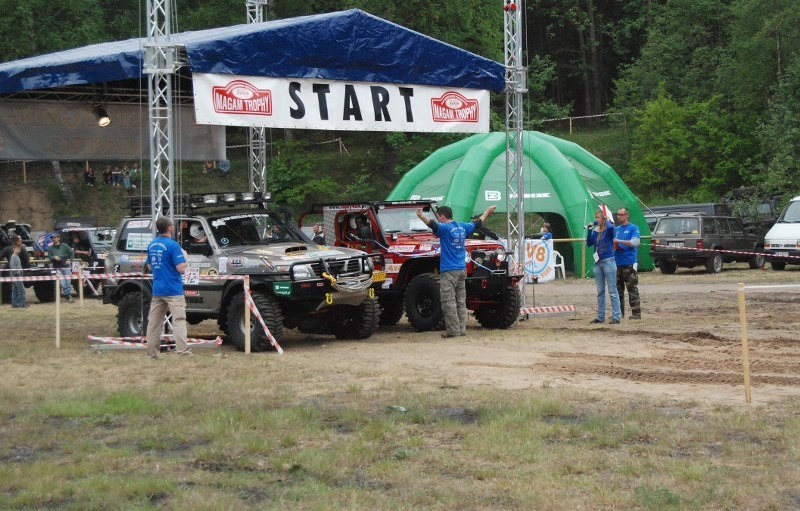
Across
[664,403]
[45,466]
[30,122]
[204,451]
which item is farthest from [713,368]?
[30,122]

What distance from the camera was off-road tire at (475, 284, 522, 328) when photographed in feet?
58.9

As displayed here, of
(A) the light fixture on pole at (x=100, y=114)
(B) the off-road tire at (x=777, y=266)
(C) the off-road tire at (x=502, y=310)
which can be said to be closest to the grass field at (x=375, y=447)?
(C) the off-road tire at (x=502, y=310)

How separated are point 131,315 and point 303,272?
124 inches

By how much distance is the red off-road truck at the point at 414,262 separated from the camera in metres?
17.5

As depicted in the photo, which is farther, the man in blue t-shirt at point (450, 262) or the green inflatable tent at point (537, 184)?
the green inflatable tent at point (537, 184)

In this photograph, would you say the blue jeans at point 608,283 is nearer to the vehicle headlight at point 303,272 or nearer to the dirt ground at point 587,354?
the dirt ground at point 587,354

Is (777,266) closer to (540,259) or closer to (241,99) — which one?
(540,259)

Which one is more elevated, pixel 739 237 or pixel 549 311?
pixel 739 237

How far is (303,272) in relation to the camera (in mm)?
15180

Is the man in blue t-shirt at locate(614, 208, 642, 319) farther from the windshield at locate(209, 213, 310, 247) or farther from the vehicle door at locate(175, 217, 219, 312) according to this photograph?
the vehicle door at locate(175, 217, 219, 312)

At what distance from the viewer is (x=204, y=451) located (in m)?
8.39

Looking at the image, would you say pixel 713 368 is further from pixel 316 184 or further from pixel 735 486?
pixel 316 184

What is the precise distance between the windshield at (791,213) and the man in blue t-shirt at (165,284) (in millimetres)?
21744

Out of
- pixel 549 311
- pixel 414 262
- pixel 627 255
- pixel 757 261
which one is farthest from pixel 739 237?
pixel 414 262
